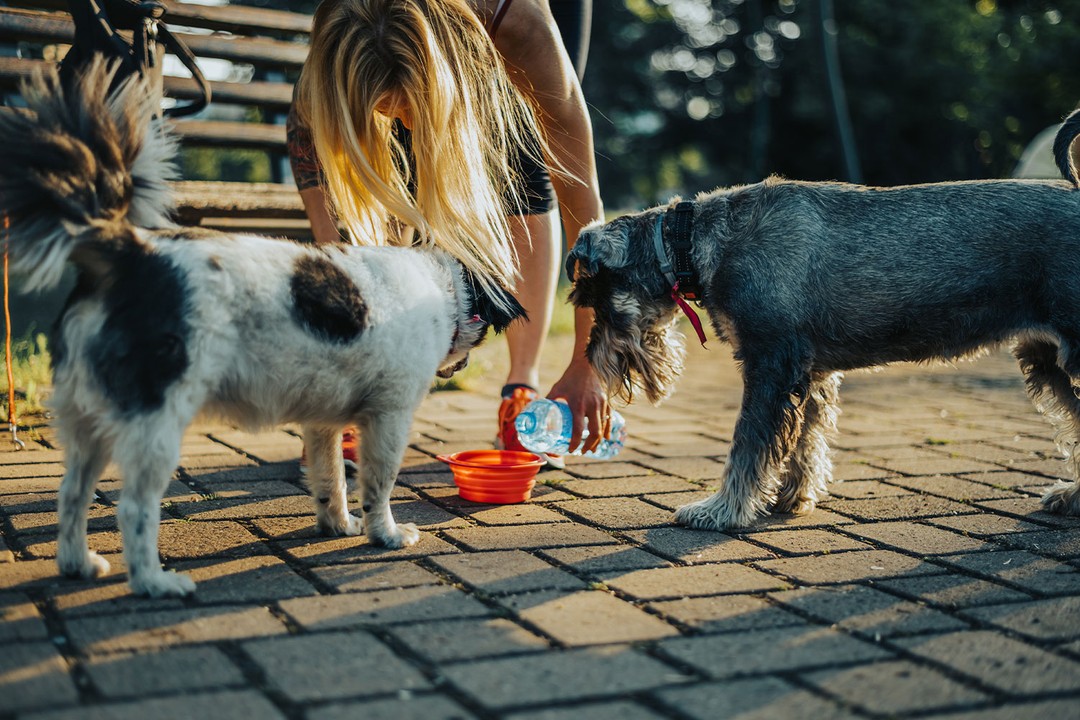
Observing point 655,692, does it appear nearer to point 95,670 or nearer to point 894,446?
point 95,670

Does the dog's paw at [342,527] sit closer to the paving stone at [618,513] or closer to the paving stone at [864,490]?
the paving stone at [618,513]

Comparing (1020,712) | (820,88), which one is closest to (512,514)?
(1020,712)

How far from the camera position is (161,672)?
8.22 ft

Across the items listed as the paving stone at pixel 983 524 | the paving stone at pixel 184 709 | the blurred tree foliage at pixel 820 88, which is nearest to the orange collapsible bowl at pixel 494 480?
the paving stone at pixel 983 524

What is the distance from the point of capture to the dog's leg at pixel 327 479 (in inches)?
148

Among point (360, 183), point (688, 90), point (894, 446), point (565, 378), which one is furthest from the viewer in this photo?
point (688, 90)

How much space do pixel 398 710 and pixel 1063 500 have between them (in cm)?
305

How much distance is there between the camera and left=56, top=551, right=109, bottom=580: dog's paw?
3.14m

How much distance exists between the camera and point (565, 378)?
479cm

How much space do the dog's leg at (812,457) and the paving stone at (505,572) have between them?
127 cm

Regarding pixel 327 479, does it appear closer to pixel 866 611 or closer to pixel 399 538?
pixel 399 538

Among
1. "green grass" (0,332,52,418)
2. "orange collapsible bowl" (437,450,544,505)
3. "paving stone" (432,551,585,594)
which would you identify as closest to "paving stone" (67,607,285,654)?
"paving stone" (432,551,585,594)

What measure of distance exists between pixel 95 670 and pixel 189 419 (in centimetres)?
78

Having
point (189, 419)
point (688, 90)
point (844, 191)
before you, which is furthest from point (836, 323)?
point (688, 90)
